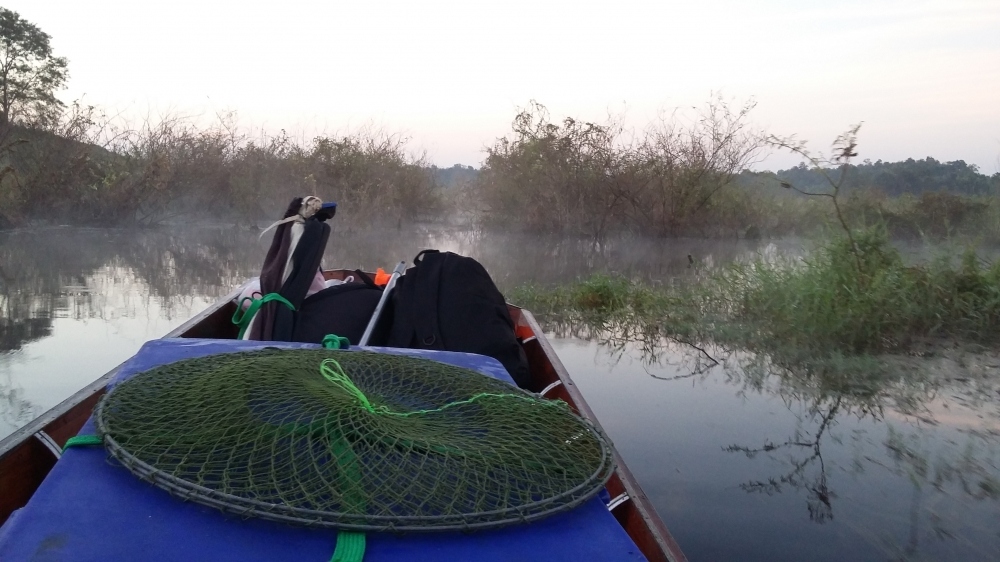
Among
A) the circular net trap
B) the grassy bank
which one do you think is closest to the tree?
the grassy bank

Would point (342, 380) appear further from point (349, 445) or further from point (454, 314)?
point (454, 314)

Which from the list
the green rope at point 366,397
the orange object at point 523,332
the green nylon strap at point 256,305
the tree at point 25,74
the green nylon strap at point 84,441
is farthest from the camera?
the tree at point 25,74

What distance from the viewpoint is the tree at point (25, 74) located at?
13430 millimetres

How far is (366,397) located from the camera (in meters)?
1.73

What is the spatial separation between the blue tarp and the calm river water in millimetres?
1724

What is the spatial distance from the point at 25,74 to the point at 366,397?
1567 cm

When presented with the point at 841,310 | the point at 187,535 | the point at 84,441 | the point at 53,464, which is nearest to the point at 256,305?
the point at 53,464

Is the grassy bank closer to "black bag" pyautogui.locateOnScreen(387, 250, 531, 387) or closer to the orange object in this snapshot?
the orange object

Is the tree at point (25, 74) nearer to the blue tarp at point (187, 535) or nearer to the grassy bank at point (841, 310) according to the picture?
the grassy bank at point (841, 310)

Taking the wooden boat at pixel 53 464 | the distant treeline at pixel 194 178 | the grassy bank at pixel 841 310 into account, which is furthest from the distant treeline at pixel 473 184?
the wooden boat at pixel 53 464

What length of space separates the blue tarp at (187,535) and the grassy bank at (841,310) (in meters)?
4.55

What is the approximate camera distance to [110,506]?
1.27 meters

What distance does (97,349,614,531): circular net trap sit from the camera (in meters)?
1.29

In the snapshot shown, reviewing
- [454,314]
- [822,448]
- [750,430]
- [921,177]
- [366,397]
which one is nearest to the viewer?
[366,397]
